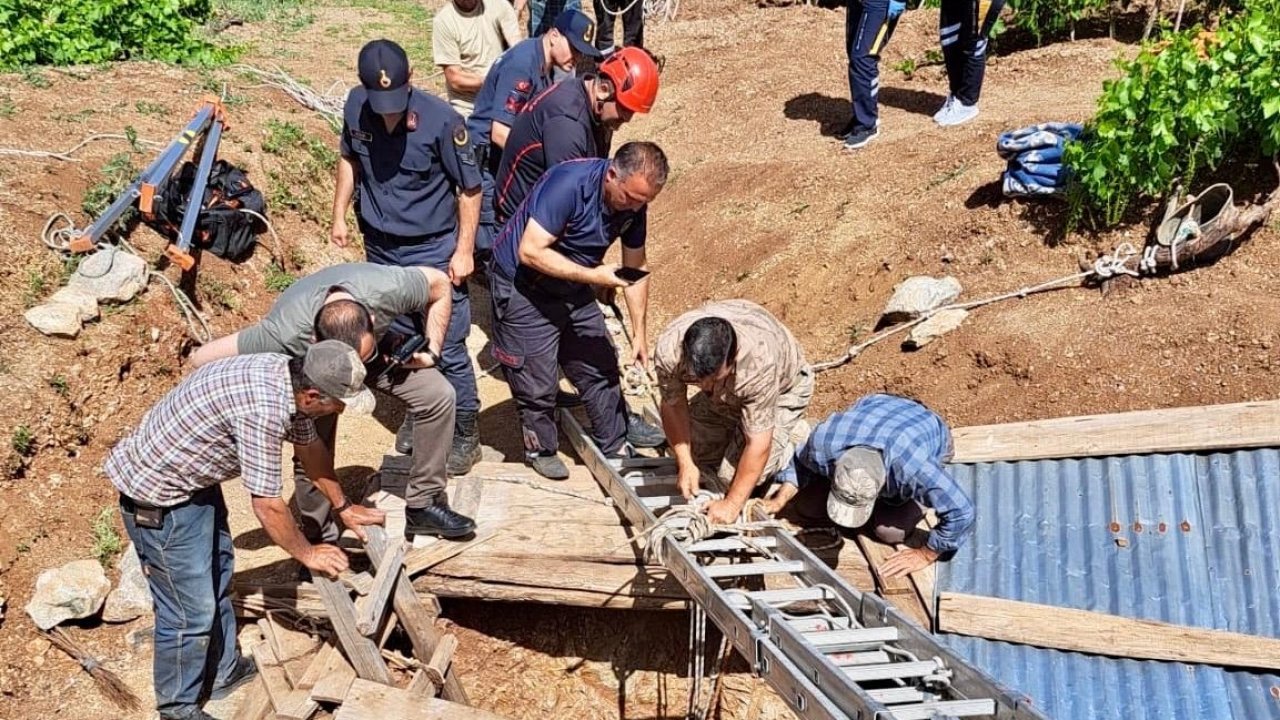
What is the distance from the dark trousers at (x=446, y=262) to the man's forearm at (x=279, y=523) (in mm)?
1649

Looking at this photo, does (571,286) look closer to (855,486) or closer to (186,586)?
(855,486)

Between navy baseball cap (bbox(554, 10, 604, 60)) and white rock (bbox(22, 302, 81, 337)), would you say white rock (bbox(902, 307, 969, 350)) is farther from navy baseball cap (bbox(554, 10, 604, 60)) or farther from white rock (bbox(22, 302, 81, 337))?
white rock (bbox(22, 302, 81, 337))

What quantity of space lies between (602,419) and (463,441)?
83 centimetres

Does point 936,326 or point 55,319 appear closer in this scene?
point 55,319

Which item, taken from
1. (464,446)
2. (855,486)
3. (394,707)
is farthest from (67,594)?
(855,486)

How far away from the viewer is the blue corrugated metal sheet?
4.34 meters

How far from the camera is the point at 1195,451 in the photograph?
16.4 ft

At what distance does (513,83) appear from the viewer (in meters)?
6.62

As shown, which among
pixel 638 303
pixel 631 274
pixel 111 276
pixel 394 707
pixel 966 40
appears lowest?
pixel 394 707

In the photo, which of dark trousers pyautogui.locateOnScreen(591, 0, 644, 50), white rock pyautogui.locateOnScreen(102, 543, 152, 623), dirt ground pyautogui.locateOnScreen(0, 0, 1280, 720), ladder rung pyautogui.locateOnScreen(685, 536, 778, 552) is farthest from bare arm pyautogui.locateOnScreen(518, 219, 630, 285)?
dark trousers pyautogui.locateOnScreen(591, 0, 644, 50)

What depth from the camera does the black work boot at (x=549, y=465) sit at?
5.83 meters

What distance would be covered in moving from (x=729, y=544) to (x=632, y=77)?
96.3 inches

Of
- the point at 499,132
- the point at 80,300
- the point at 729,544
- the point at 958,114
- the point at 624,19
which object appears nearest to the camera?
the point at 729,544

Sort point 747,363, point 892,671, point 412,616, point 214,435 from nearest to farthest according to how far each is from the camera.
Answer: point 892,671 → point 214,435 → point 747,363 → point 412,616
